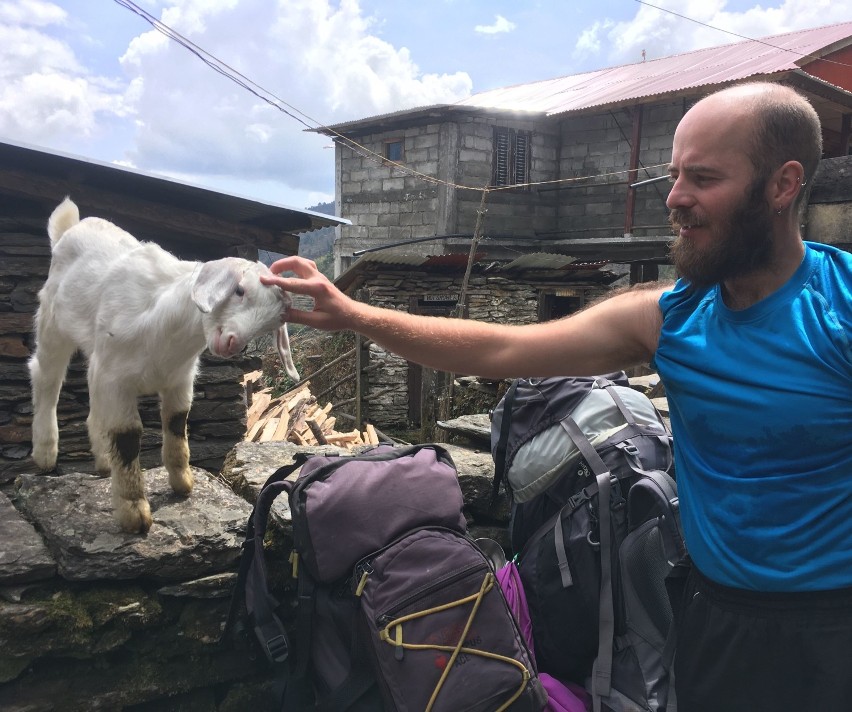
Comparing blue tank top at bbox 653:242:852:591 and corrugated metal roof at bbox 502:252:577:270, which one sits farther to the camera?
corrugated metal roof at bbox 502:252:577:270

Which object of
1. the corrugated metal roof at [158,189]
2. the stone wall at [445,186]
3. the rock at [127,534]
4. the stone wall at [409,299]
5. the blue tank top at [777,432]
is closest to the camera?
the blue tank top at [777,432]

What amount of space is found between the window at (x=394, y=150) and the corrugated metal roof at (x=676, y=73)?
1.90m

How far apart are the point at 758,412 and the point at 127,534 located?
2170mm

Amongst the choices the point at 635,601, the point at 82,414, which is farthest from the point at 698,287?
the point at 82,414

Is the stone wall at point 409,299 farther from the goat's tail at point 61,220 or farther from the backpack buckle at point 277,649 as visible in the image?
the backpack buckle at point 277,649

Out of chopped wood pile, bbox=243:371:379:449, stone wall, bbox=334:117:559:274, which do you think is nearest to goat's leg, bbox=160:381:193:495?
chopped wood pile, bbox=243:371:379:449

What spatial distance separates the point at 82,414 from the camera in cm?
470

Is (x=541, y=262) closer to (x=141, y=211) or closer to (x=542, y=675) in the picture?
(x=141, y=211)

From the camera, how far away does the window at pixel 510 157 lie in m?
15.7

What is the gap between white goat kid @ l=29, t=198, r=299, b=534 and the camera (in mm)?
1945

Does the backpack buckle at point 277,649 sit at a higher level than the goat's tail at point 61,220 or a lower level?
lower

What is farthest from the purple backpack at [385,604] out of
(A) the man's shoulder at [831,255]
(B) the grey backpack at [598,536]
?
(A) the man's shoulder at [831,255]

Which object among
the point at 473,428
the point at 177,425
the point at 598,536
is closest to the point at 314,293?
the point at 177,425

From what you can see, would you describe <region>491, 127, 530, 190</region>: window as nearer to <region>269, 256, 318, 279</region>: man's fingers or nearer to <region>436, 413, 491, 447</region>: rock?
<region>436, 413, 491, 447</region>: rock
